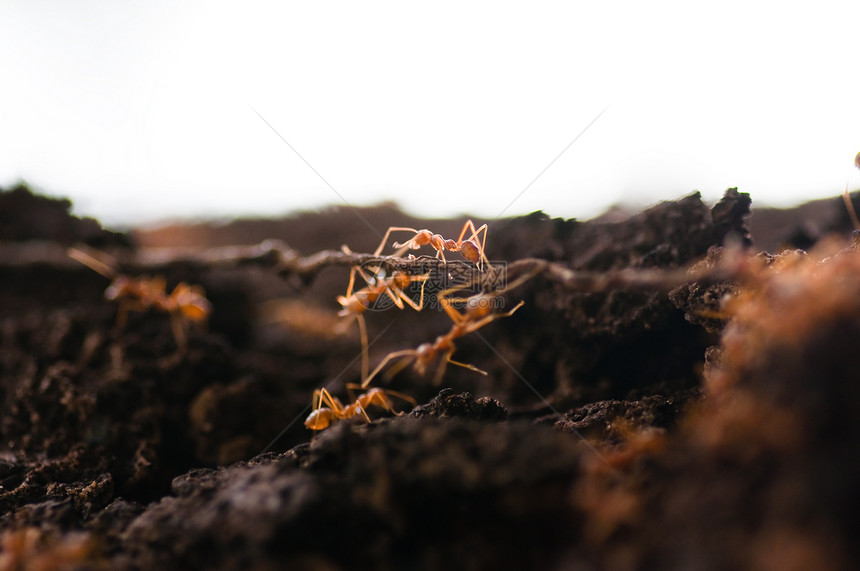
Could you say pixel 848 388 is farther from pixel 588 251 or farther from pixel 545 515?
pixel 588 251

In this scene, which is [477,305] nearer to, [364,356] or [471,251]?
[471,251]

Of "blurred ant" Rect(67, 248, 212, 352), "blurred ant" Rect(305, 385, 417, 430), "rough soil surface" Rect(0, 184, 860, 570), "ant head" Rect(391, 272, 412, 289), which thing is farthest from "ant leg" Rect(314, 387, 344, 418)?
"blurred ant" Rect(67, 248, 212, 352)

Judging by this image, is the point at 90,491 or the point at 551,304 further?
the point at 551,304

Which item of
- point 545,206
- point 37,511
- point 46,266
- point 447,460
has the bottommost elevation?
point 447,460

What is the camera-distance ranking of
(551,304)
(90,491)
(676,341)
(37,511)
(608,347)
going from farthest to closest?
(551,304) < (608,347) < (676,341) < (90,491) < (37,511)

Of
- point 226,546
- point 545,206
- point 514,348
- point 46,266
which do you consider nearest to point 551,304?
point 514,348

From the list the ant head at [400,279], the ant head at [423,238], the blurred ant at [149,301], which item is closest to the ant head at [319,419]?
the ant head at [400,279]
